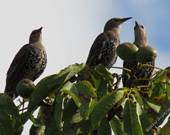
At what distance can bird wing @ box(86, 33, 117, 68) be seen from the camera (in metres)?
9.28

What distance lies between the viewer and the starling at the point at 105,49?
9.29m

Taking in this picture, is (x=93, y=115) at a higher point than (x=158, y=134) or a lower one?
higher

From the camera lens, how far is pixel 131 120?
9.45ft

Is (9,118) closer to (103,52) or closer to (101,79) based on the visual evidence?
(101,79)

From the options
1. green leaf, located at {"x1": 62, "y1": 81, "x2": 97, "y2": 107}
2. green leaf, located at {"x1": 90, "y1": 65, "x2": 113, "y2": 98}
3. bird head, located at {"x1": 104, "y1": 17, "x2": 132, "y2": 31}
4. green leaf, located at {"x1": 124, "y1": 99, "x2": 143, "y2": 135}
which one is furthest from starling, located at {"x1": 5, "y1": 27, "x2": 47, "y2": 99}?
green leaf, located at {"x1": 124, "y1": 99, "x2": 143, "y2": 135}

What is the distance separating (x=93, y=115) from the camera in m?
2.89

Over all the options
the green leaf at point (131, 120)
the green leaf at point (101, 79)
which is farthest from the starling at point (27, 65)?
the green leaf at point (131, 120)

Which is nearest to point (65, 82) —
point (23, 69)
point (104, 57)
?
point (104, 57)

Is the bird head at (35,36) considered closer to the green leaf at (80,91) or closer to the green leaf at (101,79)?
the green leaf at (101,79)

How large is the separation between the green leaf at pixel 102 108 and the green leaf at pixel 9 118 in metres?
0.42

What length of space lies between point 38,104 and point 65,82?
0.59ft

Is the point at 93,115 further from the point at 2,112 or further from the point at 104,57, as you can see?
the point at 104,57

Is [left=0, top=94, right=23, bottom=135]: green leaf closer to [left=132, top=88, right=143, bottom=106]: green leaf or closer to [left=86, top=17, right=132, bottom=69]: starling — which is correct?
[left=132, top=88, right=143, bottom=106]: green leaf

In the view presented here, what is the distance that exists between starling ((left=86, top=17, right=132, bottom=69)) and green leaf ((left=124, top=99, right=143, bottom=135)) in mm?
5880
